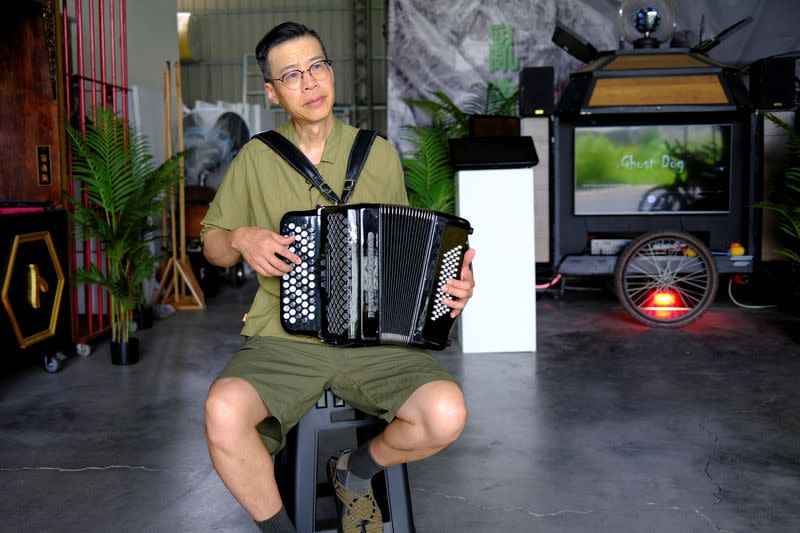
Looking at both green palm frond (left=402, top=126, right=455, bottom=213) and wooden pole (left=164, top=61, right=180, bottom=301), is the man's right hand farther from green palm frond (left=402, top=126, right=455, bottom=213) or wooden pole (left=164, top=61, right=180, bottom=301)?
wooden pole (left=164, top=61, right=180, bottom=301)

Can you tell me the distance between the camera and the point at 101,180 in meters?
4.50

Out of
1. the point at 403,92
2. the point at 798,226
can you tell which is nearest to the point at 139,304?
the point at 403,92

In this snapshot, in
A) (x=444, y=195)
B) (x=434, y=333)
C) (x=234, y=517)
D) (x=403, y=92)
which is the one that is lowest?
(x=234, y=517)

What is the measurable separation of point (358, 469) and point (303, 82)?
3.37 feet

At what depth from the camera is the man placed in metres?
2.00

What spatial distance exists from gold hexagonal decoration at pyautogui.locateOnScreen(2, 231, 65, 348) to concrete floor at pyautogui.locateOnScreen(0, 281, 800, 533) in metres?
0.26

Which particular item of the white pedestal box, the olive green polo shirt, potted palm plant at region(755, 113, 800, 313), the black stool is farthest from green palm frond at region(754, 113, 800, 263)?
the black stool

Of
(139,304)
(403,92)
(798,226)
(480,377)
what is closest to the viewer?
(480,377)

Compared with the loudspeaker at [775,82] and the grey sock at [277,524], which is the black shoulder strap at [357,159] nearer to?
the grey sock at [277,524]

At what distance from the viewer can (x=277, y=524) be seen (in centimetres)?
202

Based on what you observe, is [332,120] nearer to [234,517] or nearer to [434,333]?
[434,333]

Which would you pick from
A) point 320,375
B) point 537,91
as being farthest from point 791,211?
point 320,375

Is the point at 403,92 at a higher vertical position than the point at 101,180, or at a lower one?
higher

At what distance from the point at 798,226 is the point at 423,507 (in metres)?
3.34
